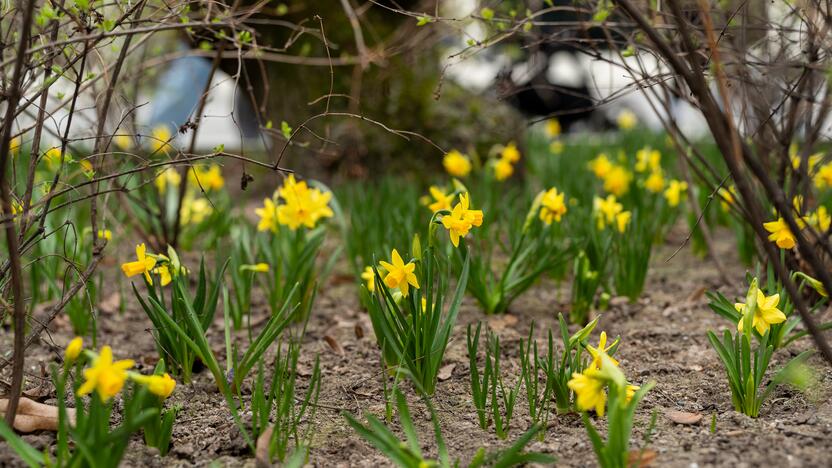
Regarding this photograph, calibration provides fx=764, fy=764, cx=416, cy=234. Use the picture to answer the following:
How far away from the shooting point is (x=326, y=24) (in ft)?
16.9

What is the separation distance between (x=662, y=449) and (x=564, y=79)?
10860 millimetres

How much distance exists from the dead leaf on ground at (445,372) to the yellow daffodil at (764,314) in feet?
2.79

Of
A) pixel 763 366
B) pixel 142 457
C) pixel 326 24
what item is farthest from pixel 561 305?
pixel 326 24

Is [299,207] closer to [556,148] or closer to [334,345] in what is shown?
[334,345]

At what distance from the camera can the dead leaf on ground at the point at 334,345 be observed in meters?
2.63

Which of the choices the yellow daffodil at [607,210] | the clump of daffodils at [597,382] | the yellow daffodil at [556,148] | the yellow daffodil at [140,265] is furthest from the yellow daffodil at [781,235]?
the yellow daffodil at [556,148]

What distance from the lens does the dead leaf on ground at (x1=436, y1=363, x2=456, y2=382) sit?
7.62ft

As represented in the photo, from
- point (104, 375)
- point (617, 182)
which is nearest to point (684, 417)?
point (104, 375)

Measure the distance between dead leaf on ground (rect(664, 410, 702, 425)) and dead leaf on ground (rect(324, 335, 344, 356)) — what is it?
3.67ft

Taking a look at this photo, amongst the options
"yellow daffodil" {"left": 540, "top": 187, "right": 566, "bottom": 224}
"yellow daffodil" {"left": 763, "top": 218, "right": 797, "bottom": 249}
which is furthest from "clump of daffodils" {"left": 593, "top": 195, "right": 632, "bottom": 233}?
"yellow daffodil" {"left": 763, "top": 218, "right": 797, "bottom": 249}

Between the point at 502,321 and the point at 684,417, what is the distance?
3.41 feet

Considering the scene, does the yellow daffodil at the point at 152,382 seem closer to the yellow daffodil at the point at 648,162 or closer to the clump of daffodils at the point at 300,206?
the clump of daffodils at the point at 300,206

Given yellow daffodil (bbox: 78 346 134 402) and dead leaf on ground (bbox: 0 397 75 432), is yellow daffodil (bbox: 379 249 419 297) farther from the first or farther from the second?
dead leaf on ground (bbox: 0 397 75 432)

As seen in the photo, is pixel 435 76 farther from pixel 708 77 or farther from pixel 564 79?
pixel 564 79
